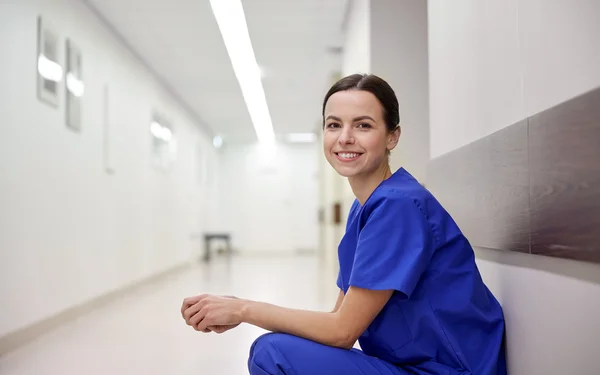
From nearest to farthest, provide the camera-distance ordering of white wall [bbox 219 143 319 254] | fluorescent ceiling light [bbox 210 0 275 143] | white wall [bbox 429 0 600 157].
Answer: white wall [bbox 429 0 600 157] → fluorescent ceiling light [bbox 210 0 275 143] → white wall [bbox 219 143 319 254]

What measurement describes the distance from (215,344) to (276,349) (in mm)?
2433

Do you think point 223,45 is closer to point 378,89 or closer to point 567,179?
point 378,89

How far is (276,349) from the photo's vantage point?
161 cm

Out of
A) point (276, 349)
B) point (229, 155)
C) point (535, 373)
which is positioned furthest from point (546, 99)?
point (229, 155)

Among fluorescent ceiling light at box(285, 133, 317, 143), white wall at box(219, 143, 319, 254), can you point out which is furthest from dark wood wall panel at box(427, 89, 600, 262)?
white wall at box(219, 143, 319, 254)

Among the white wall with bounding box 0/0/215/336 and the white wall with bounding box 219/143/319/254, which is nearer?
the white wall with bounding box 0/0/215/336

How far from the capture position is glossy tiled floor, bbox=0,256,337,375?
328 cm

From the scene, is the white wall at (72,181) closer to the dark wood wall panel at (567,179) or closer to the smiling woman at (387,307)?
the smiling woman at (387,307)

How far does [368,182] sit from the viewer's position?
5.90 feet

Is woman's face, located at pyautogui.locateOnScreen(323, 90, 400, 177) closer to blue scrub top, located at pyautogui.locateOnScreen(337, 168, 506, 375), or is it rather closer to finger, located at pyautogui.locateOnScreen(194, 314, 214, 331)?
blue scrub top, located at pyautogui.locateOnScreen(337, 168, 506, 375)

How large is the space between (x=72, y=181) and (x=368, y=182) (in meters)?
4.07

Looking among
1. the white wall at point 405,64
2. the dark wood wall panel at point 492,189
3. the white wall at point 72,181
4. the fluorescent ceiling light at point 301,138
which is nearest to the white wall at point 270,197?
the fluorescent ceiling light at point 301,138

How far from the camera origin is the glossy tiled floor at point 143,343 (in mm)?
3275

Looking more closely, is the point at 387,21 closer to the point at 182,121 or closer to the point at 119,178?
the point at 119,178
